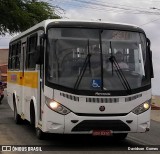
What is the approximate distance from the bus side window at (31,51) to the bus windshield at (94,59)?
1.64 meters

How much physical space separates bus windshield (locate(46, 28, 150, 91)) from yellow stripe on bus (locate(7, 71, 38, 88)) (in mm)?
1291

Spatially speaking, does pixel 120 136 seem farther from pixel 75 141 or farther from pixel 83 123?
pixel 83 123

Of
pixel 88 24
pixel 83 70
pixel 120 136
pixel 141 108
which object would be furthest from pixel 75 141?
pixel 88 24

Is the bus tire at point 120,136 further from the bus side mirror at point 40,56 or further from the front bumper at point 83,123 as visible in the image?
the bus side mirror at point 40,56

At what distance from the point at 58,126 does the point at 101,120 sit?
0.97 metres

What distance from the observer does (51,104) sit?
10344 millimetres

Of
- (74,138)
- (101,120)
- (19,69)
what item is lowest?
(74,138)

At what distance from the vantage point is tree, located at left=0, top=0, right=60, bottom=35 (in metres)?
29.8

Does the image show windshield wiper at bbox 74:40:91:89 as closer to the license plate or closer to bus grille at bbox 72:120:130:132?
bus grille at bbox 72:120:130:132

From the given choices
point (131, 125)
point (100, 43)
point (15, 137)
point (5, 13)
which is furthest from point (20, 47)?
point (5, 13)

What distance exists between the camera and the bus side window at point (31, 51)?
12336 millimetres

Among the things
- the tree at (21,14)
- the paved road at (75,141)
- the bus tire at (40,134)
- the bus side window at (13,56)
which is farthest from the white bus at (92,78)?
the tree at (21,14)

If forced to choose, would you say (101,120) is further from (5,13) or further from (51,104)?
(5,13)

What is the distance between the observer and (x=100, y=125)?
10.3 metres
